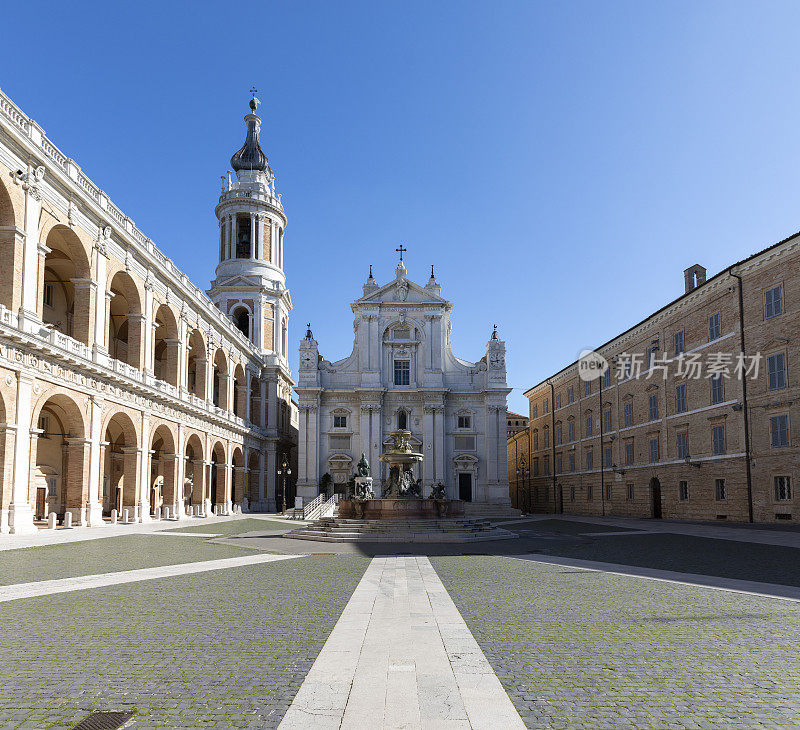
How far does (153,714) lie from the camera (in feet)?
18.1

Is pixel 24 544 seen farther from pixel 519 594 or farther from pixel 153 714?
pixel 153 714

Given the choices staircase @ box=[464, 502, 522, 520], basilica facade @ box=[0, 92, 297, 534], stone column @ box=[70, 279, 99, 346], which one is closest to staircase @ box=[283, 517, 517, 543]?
basilica facade @ box=[0, 92, 297, 534]

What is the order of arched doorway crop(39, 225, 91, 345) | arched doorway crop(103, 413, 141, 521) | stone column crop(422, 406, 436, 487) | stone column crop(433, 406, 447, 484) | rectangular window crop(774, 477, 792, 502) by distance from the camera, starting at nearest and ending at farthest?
rectangular window crop(774, 477, 792, 502), arched doorway crop(39, 225, 91, 345), arched doorway crop(103, 413, 141, 521), stone column crop(422, 406, 436, 487), stone column crop(433, 406, 447, 484)

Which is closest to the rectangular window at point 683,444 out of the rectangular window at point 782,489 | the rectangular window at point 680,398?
the rectangular window at point 680,398

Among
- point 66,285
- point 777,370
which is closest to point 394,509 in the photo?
point 777,370

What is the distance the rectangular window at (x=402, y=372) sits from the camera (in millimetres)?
62469

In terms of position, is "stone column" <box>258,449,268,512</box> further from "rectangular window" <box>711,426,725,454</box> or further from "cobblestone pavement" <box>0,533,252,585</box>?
"rectangular window" <box>711,426,725,454</box>

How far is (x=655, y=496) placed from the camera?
44.0m

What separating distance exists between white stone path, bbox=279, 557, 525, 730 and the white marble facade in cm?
4975

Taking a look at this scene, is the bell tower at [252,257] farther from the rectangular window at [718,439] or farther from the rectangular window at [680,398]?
the rectangular window at [718,439]

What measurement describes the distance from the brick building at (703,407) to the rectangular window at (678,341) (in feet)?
0.37

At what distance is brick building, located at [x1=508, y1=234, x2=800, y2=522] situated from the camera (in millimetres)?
31469

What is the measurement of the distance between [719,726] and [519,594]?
663 cm

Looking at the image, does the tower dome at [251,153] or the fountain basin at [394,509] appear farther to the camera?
the tower dome at [251,153]
